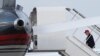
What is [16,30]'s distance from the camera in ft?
19.3

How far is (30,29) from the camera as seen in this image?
6.12m

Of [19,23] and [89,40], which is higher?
[19,23]

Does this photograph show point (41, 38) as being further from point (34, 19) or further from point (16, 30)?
point (16, 30)

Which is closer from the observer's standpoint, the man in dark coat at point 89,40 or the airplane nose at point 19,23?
the airplane nose at point 19,23

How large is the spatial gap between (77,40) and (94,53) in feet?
2.30

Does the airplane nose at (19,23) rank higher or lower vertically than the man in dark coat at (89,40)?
higher

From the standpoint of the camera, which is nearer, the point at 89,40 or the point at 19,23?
the point at 19,23

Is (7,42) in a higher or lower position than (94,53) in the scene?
higher

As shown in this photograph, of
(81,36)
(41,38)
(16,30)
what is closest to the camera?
(16,30)

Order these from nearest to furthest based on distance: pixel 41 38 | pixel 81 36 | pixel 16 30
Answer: pixel 16 30 < pixel 41 38 < pixel 81 36

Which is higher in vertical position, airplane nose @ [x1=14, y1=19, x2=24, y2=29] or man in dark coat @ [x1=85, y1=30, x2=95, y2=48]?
airplane nose @ [x1=14, y1=19, x2=24, y2=29]

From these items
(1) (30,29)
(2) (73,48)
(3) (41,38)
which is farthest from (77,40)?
(1) (30,29)

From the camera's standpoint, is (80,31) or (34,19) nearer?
(34,19)

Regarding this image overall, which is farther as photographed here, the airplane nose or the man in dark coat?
the man in dark coat
